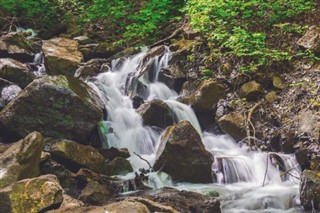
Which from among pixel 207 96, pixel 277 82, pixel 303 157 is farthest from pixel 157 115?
pixel 303 157

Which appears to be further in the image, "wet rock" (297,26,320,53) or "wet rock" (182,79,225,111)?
"wet rock" (182,79,225,111)

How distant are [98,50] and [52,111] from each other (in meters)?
4.89

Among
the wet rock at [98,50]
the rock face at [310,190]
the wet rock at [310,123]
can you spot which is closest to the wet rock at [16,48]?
the wet rock at [98,50]

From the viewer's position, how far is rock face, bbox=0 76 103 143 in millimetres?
7293

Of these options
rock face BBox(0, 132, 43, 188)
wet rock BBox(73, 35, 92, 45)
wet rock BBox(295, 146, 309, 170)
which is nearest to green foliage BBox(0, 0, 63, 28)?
wet rock BBox(73, 35, 92, 45)

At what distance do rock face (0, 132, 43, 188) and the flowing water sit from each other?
2.22 m

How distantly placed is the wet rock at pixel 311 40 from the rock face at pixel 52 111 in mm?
5222

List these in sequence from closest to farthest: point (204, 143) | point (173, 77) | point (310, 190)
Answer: point (310, 190) < point (204, 143) < point (173, 77)

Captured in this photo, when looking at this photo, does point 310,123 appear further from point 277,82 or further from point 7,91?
point 7,91

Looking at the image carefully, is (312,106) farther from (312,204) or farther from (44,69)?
(44,69)

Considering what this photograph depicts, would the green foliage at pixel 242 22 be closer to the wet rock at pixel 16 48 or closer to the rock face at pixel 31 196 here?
the wet rock at pixel 16 48

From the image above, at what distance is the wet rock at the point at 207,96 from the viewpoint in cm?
904

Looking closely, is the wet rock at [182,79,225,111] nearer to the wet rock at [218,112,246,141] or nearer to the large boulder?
the wet rock at [218,112,246,141]

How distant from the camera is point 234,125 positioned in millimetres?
8398
